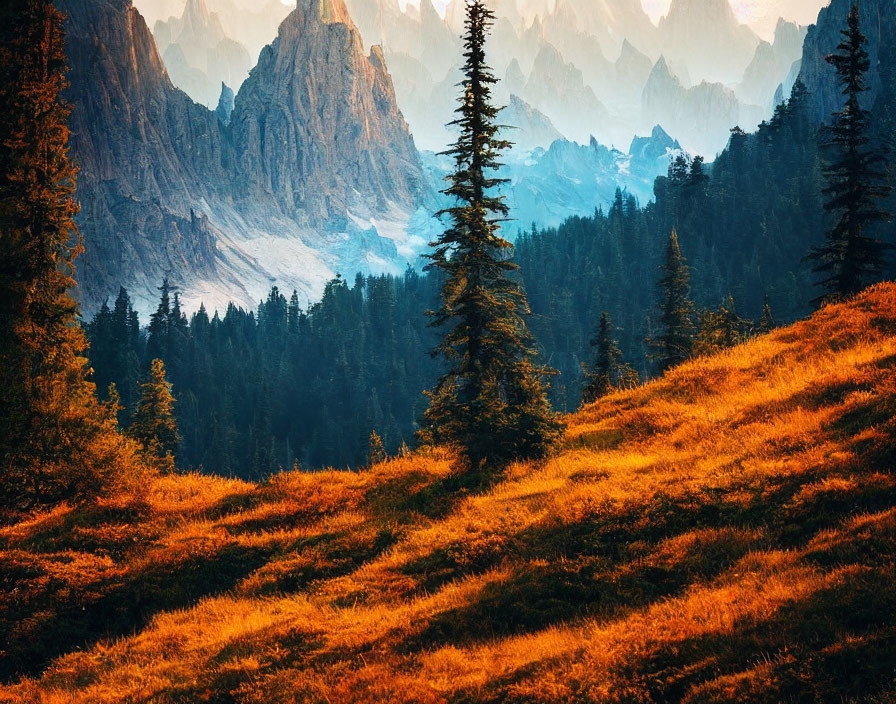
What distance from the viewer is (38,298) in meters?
18.9

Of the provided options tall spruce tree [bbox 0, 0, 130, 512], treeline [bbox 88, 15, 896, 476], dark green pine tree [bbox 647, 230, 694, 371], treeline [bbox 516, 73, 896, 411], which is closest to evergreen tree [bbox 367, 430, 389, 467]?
tall spruce tree [bbox 0, 0, 130, 512]

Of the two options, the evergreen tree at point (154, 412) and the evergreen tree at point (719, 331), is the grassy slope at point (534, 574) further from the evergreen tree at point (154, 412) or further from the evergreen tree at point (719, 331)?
the evergreen tree at point (154, 412)

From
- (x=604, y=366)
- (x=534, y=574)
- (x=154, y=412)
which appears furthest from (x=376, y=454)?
(x=154, y=412)

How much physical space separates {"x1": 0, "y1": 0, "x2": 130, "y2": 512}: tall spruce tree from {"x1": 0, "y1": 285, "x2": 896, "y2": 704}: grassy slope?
2.66 m

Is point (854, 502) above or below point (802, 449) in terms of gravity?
below

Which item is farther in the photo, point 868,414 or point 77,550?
point 77,550

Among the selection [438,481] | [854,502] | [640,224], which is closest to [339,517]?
[438,481]

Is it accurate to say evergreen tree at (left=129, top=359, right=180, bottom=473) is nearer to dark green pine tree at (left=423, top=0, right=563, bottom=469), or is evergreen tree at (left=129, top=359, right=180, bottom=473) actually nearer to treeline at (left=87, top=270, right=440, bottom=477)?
dark green pine tree at (left=423, top=0, right=563, bottom=469)

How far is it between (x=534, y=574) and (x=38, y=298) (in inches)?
711

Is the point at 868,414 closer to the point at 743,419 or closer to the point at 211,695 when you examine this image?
the point at 743,419

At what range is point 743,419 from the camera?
14164mm

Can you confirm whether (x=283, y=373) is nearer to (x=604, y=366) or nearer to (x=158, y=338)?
(x=158, y=338)

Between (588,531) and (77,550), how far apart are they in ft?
38.4

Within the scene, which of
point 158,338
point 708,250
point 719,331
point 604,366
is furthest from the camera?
point 158,338
